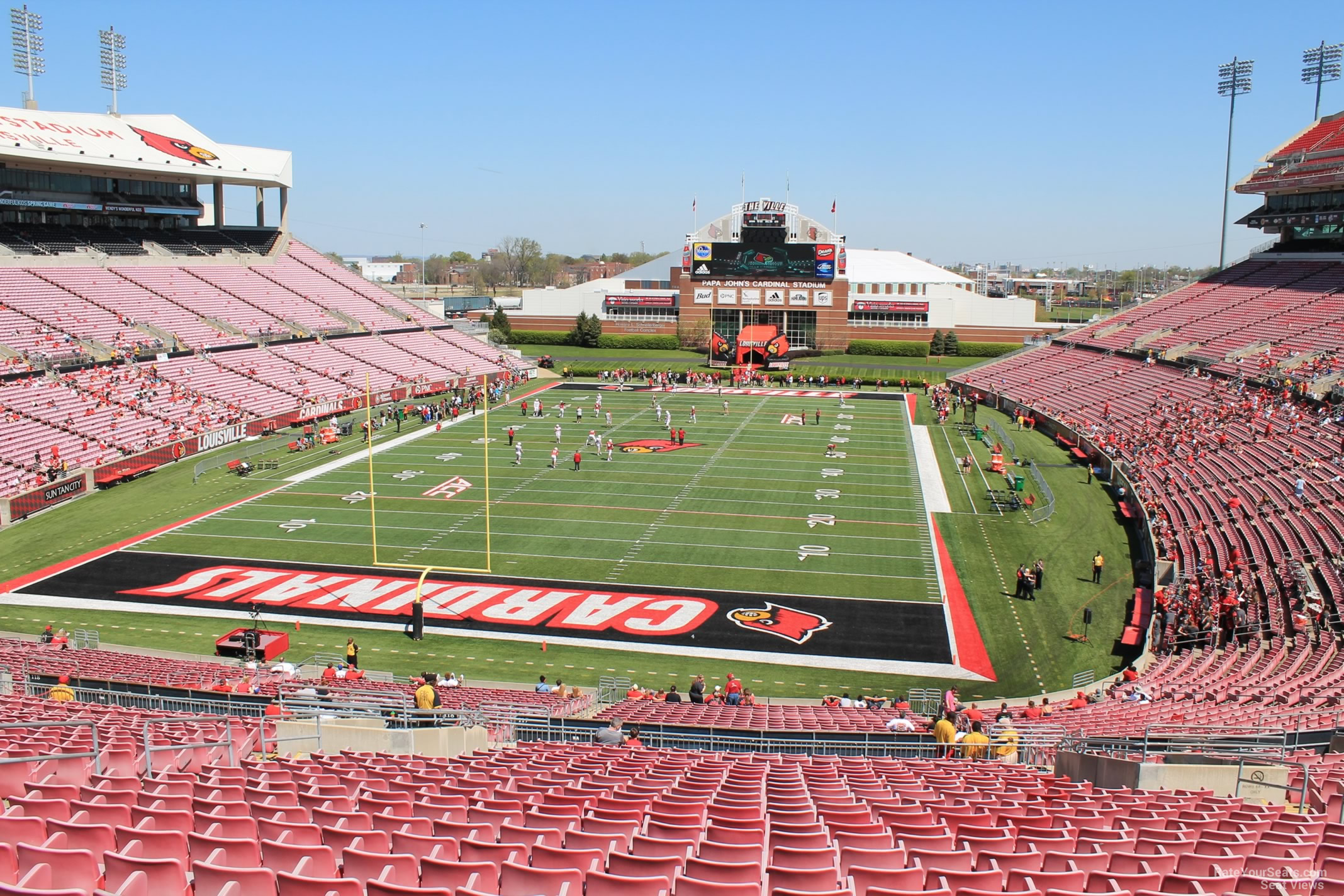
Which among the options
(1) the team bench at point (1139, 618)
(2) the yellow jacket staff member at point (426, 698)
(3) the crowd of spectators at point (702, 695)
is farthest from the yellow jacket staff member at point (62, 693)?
(1) the team bench at point (1139, 618)

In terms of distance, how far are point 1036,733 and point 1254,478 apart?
17.9 m

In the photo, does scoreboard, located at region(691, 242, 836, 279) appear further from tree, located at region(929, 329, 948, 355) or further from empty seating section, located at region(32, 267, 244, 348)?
empty seating section, located at region(32, 267, 244, 348)

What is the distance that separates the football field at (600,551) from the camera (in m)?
21.6

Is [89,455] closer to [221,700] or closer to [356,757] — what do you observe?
[221,700]

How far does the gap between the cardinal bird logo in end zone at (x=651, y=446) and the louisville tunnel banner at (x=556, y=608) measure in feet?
51.0

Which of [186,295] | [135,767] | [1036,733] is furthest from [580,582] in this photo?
[186,295]

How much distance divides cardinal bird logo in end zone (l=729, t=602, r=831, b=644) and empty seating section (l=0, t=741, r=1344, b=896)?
473 inches

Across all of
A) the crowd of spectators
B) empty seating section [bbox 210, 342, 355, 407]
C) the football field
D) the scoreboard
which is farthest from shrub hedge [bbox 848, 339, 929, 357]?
the crowd of spectators

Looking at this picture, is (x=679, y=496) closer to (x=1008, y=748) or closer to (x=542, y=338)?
(x=1008, y=748)

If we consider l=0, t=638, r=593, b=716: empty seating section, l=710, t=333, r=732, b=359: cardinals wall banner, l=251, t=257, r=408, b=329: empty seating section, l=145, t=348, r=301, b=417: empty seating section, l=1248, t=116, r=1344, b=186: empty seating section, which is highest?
l=1248, t=116, r=1344, b=186: empty seating section

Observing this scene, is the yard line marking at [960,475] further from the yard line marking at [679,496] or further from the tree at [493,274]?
the tree at [493,274]

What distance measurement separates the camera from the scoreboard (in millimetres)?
69312

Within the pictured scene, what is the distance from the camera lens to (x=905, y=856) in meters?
5.59

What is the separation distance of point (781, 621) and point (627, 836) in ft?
52.5
